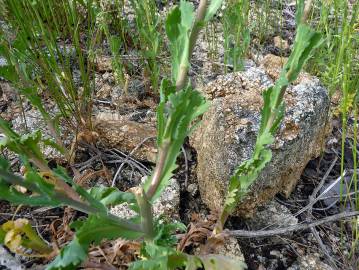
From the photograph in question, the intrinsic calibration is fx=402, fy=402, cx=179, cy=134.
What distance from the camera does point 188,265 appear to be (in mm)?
1107

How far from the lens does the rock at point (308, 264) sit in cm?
142

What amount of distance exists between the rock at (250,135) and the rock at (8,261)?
0.69 metres

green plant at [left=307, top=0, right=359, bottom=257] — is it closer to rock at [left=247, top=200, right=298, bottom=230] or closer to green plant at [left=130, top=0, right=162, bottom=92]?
rock at [left=247, top=200, right=298, bottom=230]

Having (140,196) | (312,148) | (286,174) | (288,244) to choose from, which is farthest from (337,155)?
(140,196)

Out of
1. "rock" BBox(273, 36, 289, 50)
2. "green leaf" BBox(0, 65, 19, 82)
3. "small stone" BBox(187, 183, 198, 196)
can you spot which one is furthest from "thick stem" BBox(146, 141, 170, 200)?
"rock" BBox(273, 36, 289, 50)

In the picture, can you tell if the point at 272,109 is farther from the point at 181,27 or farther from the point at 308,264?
the point at 308,264

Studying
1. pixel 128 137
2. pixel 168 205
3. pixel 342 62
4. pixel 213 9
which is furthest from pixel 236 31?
pixel 213 9

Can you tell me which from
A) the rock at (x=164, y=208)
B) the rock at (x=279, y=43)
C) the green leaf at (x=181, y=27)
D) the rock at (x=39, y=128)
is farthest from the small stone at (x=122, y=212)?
the rock at (x=279, y=43)

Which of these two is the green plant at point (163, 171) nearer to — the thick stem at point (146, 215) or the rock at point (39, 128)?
the thick stem at point (146, 215)

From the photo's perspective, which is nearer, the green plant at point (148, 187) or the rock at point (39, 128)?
the green plant at point (148, 187)

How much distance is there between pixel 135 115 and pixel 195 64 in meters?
0.54

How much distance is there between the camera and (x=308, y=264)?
A: 4.69 feet

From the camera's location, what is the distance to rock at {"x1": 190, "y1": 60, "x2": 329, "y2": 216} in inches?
56.7

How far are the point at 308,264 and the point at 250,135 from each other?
1.65 ft
